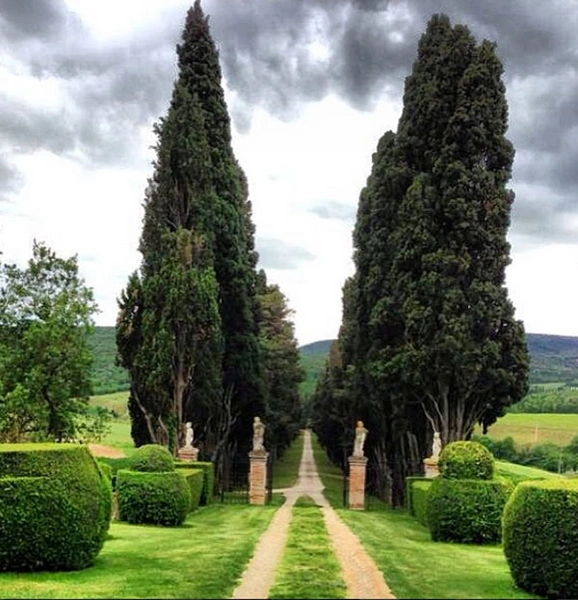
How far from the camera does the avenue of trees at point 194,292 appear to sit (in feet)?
88.4

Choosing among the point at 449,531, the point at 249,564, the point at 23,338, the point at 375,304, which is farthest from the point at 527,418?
the point at 249,564

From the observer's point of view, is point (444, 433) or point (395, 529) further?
point (444, 433)

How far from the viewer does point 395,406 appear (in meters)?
25.2

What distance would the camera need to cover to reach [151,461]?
17.5 m

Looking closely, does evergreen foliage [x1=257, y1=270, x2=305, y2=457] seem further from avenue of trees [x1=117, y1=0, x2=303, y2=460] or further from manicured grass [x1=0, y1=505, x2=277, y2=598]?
manicured grass [x1=0, y1=505, x2=277, y2=598]

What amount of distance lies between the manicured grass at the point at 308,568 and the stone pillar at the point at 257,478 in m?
9.04

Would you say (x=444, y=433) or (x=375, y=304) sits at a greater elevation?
(x=375, y=304)

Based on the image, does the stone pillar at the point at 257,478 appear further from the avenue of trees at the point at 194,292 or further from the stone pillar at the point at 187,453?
the avenue of trees at the point at 194,292

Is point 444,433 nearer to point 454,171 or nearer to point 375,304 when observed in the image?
point 375,304

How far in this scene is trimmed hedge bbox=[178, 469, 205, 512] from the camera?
20531 millimetres

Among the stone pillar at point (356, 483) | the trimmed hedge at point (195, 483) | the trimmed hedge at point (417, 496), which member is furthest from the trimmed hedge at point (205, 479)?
the trimmed hedge at point (417, 496)

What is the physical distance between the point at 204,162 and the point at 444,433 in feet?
43.3

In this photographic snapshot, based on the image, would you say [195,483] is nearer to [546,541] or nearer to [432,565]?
[432,565]

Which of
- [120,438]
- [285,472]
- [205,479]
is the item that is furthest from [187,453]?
[120,438]
